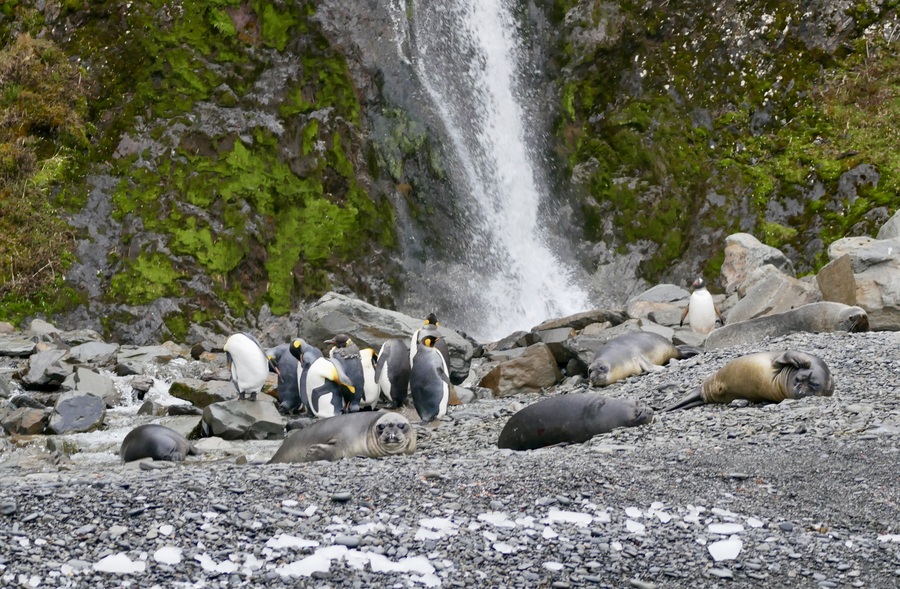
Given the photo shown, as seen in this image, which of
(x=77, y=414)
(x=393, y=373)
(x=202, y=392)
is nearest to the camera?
(x=77, y=414)

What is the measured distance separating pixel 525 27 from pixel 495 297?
7505 mm

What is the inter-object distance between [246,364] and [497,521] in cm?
785

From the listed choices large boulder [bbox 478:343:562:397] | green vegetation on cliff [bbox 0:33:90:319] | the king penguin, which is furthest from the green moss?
the king penguin

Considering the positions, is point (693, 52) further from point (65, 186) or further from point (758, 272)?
point (65, 186)

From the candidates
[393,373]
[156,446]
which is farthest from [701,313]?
[156,446]

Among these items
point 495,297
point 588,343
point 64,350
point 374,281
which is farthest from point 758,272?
point 64,350

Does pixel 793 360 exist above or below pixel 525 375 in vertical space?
below

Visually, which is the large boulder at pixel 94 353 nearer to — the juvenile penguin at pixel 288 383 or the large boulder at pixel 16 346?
the large boulder at pixel 16 346

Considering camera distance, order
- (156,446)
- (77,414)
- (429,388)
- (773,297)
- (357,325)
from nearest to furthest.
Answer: (156,446)
(429,388)
(77,414)
(773,297)
(357,325)

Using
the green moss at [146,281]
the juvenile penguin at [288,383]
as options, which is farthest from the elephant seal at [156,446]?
the green moss at [146,281]

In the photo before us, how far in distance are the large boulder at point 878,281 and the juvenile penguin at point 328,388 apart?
6.97 metres

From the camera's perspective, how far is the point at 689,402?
9.69 metres

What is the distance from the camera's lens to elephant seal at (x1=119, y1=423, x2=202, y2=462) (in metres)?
9.32

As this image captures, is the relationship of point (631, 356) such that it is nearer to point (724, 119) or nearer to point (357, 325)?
point (357, 325)
